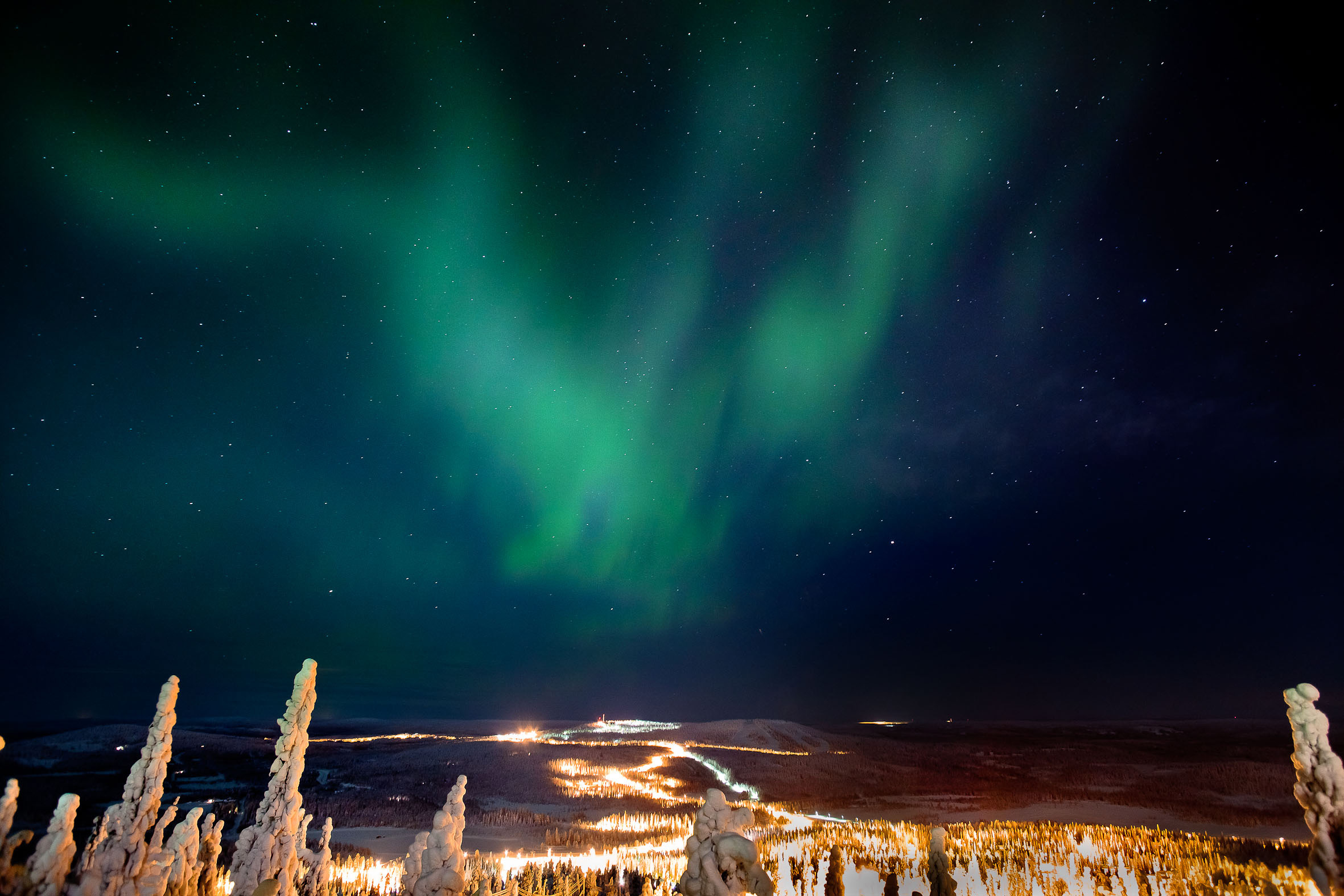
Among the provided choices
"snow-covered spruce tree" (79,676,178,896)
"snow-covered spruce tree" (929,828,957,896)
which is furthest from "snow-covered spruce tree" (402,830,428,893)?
"snow-covered spruce tree" (929,828,957,896)

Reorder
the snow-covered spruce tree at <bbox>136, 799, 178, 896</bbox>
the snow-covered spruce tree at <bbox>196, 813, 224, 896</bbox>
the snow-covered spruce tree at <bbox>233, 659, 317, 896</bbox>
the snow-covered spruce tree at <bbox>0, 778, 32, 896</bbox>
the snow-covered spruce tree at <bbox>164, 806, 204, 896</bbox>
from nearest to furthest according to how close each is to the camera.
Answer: the snow-covered spruce tree at <bbox>0, 778, 32, 896</bbox> < the snow-covered spruce tree at <bbox>136, 799, 178, 896</bbox> < the snow-covered spruce tree at <bbox>233, 659, 317, 896</bbox> < the snow-covered spruce tree at <bbox>164, 806, 204, 896</bbox> < the snow-covered spruce tree at <bbox>196, 813, 224, 896</bbox>

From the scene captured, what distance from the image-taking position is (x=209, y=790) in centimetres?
5353

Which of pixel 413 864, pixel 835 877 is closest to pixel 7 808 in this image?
pixel 413 864

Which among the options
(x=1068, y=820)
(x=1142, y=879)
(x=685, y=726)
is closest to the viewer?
(x=1142, y=879)

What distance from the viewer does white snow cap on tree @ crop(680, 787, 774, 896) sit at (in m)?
7.76

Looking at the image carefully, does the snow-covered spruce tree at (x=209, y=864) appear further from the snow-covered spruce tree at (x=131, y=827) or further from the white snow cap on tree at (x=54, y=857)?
the white snow cap on tree at (x=54, y=857)

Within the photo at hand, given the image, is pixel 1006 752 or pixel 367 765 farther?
pixel 1006 752

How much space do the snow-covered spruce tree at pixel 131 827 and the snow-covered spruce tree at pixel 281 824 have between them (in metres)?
1.69

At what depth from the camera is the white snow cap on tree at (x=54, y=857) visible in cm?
1073

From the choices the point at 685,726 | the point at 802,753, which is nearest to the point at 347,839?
the point at 802,753

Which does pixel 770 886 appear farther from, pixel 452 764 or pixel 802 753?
pixel 802 753

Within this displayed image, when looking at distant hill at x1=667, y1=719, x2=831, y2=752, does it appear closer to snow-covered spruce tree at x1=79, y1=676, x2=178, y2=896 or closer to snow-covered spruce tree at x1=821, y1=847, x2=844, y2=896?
snow-covered spruce tree at x1=821, y1=847, x2=844, y2=896

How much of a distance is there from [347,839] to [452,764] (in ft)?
118

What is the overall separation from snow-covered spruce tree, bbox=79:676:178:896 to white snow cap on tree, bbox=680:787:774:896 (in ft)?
34.9
